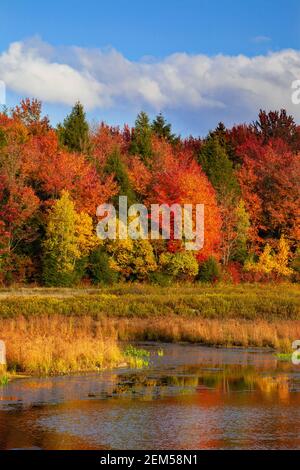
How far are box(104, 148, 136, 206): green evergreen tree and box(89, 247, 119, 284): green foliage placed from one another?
6.30 meters

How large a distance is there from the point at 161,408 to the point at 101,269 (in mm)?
44373

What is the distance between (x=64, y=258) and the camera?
59375 millimetres

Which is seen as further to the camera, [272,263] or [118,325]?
[272,263]

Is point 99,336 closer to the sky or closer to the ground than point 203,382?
closer to the sky

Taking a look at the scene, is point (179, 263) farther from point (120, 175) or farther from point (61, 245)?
point (120, 175)

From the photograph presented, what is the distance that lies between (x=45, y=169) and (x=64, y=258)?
8077 mm

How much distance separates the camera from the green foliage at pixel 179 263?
6219cm

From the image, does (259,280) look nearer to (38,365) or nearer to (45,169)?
(45,169)

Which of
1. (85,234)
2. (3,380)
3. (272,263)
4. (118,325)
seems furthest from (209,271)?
(3,380)

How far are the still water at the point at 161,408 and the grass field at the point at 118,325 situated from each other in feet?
3.98

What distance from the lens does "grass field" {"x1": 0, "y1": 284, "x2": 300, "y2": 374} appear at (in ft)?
71.7

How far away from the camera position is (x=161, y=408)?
16.5 metres

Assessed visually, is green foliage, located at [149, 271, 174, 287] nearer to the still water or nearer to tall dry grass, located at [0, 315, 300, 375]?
tall dry grass, located at [0, 315, 300, 375]
